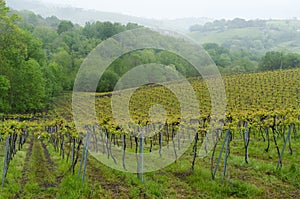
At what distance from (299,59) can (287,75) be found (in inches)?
1478

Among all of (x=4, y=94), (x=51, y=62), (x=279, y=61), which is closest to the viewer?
(x=4, y=94)

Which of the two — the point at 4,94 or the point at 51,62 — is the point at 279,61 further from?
the point at 4,94

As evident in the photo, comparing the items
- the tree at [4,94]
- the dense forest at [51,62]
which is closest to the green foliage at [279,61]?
the dense forest at [51,62]

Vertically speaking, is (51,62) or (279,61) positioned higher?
(279,61)

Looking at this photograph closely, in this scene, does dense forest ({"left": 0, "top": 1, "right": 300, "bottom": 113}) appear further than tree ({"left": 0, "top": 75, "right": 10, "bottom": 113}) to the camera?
Yes

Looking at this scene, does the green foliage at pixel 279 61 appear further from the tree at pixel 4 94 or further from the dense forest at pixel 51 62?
the tree at pixel 4 94

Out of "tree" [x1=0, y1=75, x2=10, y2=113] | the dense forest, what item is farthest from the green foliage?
"tree" [x1=0, y1=75, x2=10, y2=113]

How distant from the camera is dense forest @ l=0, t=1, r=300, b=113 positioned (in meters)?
31.2

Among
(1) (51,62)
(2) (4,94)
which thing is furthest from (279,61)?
(2) (4,94)

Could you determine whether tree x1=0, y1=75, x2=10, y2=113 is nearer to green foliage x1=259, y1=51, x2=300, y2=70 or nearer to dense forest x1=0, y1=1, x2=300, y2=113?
dense forest x1=0, y1=1, x2=300, y2=113

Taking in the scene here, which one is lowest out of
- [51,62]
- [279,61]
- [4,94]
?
[4,94]

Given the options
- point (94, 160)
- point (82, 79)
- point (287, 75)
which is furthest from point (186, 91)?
point (82, 79)

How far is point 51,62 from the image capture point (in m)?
68.1

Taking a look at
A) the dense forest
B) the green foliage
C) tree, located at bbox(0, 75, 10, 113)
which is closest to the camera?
tree, located at bbox(0, 75, 10, 113)
